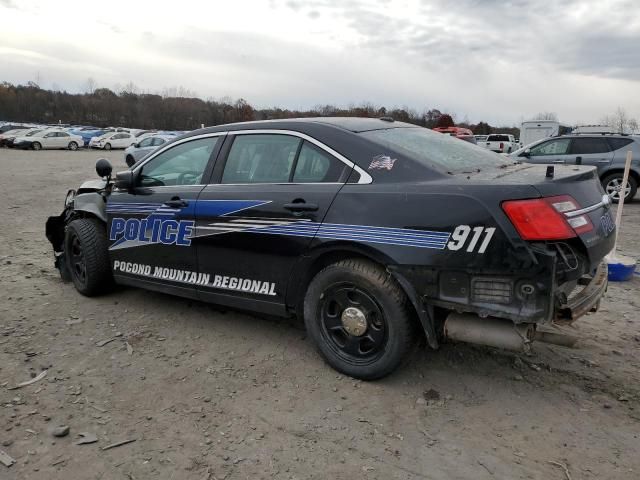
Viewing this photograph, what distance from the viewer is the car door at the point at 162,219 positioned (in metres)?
4.02

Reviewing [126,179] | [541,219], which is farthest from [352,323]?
[126,179]

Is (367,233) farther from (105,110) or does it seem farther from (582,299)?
(105,110)

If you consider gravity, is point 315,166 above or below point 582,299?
above

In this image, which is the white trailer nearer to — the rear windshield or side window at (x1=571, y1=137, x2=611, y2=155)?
side window at (x1=571, y1=137, x2=611, y2=155)

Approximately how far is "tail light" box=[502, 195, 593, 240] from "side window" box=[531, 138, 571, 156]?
35.0 ft

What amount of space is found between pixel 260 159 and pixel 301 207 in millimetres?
650

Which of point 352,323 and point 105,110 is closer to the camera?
point 352,323

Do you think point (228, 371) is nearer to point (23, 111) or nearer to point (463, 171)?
point (463, 171)

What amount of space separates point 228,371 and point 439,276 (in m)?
1.59

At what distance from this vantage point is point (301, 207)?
335 centimetres

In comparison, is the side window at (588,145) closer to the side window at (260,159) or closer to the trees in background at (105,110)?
the side window at (260,159)

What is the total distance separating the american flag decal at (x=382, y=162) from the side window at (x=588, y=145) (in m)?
10.6

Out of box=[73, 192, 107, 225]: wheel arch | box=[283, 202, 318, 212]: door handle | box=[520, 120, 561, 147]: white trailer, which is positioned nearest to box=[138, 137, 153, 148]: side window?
box=[520, 120, 561, 147]: white trailer

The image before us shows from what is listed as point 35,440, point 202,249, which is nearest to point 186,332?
point 202,249
